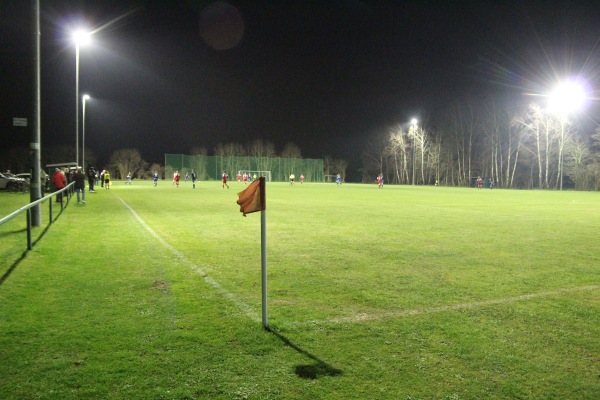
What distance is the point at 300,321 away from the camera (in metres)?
5.40

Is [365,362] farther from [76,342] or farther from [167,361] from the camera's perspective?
[76,342]

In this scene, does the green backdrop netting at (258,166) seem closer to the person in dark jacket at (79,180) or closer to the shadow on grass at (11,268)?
the person in dark jacket at (79,180)

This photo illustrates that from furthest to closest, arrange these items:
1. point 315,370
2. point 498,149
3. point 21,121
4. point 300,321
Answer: point 498,149 < point 21,121 < point 300,321 < point 315,370

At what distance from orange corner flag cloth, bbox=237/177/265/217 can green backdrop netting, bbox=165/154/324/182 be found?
103462mm

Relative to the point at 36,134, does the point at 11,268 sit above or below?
below

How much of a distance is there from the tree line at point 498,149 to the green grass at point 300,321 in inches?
2286

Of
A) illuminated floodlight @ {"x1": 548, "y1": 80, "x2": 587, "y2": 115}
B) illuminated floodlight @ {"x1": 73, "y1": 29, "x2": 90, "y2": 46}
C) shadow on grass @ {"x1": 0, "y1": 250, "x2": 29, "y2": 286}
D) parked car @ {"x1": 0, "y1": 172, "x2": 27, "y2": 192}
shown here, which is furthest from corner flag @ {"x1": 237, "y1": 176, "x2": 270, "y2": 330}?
illuminated floodlight @ {"x1": 548, "y1": 80, "x2": 587, "y2": 115}

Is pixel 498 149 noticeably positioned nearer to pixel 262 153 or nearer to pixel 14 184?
pixel 262 153

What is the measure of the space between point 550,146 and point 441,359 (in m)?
70.7

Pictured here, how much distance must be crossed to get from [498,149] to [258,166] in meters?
59.0

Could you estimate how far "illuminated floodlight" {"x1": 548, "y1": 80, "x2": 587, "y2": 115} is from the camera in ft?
178

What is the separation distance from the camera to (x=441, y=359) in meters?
4.35

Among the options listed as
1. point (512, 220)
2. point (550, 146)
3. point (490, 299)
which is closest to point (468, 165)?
point (550, 146)

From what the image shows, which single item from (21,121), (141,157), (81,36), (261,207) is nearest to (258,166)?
(141,157)
